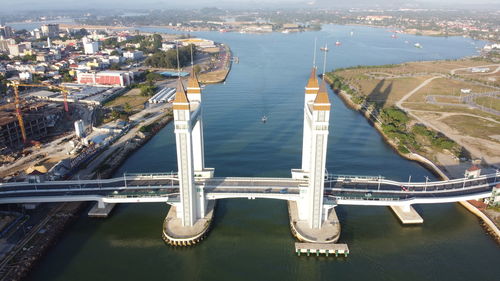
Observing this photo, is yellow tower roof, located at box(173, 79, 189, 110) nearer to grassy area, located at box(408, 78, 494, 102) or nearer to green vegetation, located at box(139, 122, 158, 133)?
green vegetation, located at box(139, 122, 158, 133)

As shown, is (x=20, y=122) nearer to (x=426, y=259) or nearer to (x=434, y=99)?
(x=426, y=259)

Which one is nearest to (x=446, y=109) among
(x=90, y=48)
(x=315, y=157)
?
(x=315, y=157)

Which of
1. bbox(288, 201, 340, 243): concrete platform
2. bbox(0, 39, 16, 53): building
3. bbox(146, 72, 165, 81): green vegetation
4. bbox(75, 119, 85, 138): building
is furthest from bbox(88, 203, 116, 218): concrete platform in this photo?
bbox(0, 39, 16, 53): building

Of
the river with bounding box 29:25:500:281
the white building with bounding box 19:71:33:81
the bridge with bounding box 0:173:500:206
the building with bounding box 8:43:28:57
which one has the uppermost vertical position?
the building with bounding box 8:43:28:57

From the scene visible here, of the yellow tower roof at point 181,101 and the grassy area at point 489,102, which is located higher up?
the yellow tower roof at point 181,101

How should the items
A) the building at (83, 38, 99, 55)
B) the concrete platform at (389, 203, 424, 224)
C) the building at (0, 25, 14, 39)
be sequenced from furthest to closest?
the building at (0, 25, 14, 39) < the building at (83, 38, 99, 55) < the concrete platform at (389, 203, 424, 224)

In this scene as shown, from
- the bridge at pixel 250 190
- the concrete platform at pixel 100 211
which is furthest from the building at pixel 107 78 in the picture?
the concrete platform at pixel 100 211

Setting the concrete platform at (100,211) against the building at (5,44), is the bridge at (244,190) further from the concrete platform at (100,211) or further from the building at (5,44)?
the building at (5,44)

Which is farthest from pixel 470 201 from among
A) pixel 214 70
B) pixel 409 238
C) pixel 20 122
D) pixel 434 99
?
pixel 214 70
